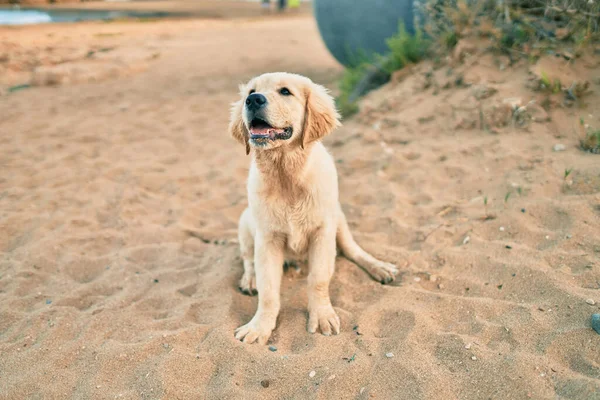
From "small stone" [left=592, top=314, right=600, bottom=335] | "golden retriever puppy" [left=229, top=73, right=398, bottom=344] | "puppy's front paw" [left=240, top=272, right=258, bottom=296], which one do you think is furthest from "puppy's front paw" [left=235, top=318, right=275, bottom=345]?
"small stone" [left=592, top=314, right=600, bottom=335]

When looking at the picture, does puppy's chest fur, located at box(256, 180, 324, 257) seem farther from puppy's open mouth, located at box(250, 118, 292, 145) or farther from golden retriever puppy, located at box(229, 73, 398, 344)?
puppy's open mouth, located at box(250, 118, 292, 145)

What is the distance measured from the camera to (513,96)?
189 inches

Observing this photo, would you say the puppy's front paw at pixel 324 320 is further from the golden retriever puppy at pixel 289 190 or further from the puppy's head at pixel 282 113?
the puppy's head at pixel 282 113

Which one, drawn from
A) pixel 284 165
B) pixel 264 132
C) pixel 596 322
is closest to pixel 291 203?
pixel 284 165

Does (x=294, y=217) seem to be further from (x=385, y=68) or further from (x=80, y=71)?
(x=80, y=71)

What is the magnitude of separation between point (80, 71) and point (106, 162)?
14.9ft

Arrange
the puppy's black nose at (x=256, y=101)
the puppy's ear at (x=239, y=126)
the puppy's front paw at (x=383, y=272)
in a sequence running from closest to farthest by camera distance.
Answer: the puppy's black nose at (x=256, y=101), the puppy's ear at (x=239, y=126), the puppy's front paw at (x=383, y=272)

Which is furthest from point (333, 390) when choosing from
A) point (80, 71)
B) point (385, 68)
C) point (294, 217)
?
point (80, 71)

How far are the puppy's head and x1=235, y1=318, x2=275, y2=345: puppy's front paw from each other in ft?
3.57

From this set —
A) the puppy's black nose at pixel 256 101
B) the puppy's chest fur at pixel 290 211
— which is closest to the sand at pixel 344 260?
the puppy's chest fur at pixel 290 211

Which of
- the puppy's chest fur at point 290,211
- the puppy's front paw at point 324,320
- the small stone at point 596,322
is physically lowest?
the puppy's front paw at point 324,320

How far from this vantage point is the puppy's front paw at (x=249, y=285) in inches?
134

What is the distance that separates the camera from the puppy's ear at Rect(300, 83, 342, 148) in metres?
2.99

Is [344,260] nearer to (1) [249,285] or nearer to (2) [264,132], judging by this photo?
(1) [249,285]
